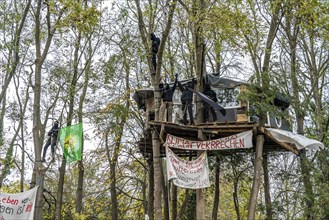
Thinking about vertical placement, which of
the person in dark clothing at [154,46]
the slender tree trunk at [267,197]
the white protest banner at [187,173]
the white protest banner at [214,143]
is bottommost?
the slender tree trunk at [267,197]

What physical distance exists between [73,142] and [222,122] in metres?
3.87

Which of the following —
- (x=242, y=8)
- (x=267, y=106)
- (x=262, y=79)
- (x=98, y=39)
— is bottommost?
(x=267, y=106)

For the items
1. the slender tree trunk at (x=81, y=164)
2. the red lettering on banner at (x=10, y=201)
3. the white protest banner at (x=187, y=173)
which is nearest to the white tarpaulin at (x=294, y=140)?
the white protest banner at (x=187, y=173)

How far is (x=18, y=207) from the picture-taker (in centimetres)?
882

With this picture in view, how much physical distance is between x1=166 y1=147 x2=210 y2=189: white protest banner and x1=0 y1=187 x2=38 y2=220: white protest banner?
3.08 m

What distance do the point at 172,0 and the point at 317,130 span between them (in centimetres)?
779

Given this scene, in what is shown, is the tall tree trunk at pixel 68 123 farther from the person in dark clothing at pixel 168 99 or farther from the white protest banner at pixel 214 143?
the white protest banner at pixel 214 143

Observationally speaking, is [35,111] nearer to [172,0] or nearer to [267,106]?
[172,0]

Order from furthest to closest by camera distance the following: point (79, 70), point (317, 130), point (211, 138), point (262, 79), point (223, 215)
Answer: point (223, 215), point (79, 70), point (317, 130), point (211, 138), point (262, 79)

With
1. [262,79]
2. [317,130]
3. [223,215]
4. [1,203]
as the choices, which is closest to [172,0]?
[262,79]

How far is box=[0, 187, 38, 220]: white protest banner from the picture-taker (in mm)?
8767

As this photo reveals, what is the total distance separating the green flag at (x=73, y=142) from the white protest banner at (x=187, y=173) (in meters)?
2.56

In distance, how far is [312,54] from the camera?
53.7 feet

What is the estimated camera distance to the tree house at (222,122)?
9645 mm
